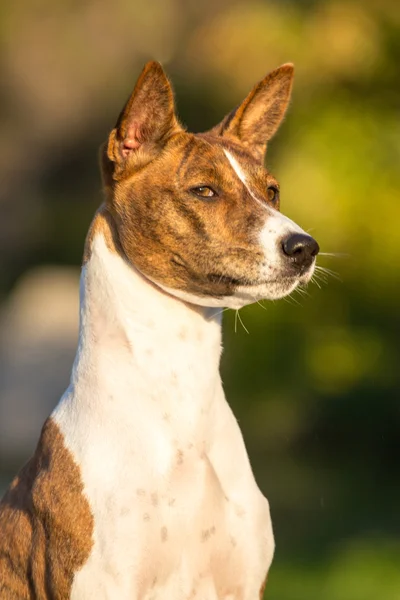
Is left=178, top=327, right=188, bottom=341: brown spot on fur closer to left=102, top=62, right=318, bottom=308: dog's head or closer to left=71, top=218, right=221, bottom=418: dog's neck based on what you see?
left=71, top=218, right=221, bottom=418: dog's neck

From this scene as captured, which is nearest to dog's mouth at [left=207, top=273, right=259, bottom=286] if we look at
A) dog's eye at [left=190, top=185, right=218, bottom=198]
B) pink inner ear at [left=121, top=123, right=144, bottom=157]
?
dog's eye at [left=190, top=185, right=218, bottom=198]

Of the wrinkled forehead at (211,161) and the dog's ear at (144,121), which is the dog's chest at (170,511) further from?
the dog's ear at (144,121)

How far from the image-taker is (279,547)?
432 inches

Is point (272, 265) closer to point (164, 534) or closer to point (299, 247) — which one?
point (299, 247)

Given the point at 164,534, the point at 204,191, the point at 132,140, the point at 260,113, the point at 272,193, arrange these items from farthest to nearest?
1. the point at 260,113
2. the point at 272,193
3. the point at 132,140
4. the point at 204,191
5. the point at 164,534

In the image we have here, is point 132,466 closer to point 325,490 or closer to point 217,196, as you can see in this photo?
point 217,196

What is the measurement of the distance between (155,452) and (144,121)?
1.30 metres

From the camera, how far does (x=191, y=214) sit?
4.24m

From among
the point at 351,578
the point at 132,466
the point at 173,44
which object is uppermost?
the point at 132,466

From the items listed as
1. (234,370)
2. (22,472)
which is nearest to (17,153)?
(234,370)

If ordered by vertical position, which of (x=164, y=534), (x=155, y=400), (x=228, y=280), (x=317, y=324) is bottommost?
(x=317, y=324)

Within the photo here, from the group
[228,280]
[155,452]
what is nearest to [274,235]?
[228,280]

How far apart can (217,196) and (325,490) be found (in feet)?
31.2

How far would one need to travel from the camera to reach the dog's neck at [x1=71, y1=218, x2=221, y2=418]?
417 cm
